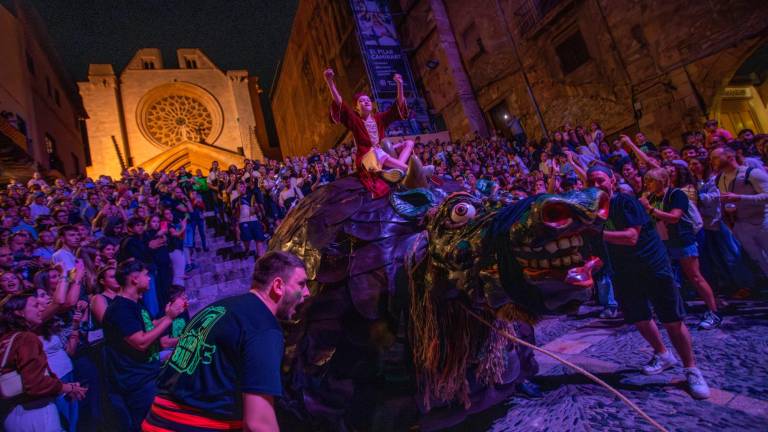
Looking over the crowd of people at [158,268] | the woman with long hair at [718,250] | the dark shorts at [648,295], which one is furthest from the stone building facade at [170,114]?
the dark shorts at [648,295]

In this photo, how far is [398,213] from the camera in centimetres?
300

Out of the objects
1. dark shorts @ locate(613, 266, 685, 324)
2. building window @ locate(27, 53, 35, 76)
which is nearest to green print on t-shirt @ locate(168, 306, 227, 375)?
dark shorts @ locate(613, 266, 685, 324)

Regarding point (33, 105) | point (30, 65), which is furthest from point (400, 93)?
point (30, 65)

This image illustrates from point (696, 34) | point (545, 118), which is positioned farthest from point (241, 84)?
point (696, 34)

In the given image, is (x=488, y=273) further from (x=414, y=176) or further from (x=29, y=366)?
(x=29, y=366)

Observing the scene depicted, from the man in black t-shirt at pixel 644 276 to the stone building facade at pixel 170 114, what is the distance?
1336 inches

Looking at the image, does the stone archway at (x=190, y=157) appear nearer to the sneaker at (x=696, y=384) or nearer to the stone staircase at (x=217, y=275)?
the stone staircase at (x=217, y=275)

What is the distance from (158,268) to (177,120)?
34.1 m

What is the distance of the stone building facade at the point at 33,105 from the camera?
1652 cm

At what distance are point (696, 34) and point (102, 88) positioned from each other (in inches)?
1560

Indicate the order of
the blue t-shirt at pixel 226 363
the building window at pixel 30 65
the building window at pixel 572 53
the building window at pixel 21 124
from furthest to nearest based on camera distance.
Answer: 1. the building window at pixel 30 65
2. the building window at pixel 21 124
3. the building window at pixel 572 53
4. the blue t-shirt at pixel 226 363

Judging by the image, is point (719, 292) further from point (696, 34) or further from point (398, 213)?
Result: point (696, 34)

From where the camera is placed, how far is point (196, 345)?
1.85m

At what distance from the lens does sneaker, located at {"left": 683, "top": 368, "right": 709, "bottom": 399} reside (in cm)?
297
